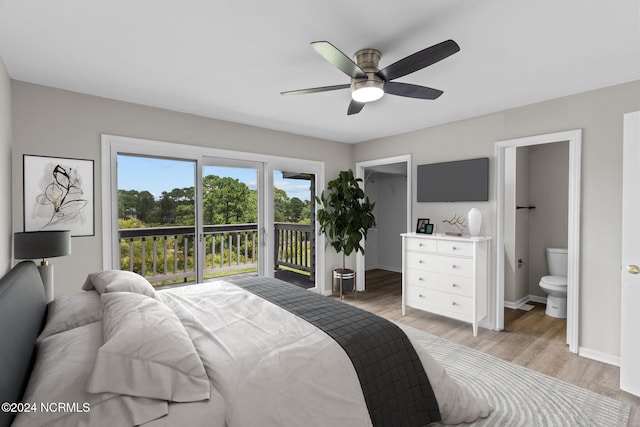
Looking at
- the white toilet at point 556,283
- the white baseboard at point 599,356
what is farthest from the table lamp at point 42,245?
the white toilet at point 556,283

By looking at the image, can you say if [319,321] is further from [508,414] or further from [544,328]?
[544,328]

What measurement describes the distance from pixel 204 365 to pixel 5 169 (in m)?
2.33

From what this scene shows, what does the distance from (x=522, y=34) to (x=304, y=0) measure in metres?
1.41

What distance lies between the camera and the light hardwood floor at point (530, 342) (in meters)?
2.43

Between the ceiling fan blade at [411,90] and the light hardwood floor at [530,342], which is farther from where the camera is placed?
the light hardwood floor at [530,342]

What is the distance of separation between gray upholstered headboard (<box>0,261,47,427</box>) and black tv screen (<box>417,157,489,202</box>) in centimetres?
394

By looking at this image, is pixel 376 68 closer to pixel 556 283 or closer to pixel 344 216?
pixel 344 216

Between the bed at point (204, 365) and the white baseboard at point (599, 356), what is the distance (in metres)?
1.58

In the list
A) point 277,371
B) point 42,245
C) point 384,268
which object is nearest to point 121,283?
point 42,245

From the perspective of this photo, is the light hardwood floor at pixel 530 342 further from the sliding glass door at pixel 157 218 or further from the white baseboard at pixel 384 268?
the sliding glass door at pixel 157 218

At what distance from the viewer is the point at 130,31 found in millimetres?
1911

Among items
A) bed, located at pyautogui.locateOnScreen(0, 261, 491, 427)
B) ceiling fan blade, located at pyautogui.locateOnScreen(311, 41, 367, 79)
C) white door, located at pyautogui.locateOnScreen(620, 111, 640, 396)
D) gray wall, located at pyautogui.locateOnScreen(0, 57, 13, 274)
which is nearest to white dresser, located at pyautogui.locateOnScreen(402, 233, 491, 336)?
white door, located at pyautogui.locateOnScreen(620, 111, 640, 396)

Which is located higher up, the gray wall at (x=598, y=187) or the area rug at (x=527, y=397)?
the gray wall at (x=598, y=187)

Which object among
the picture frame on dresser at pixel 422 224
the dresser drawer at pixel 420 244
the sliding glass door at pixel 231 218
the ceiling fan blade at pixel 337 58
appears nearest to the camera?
the ceiling fan blade at pixel 337 58
